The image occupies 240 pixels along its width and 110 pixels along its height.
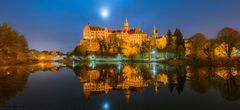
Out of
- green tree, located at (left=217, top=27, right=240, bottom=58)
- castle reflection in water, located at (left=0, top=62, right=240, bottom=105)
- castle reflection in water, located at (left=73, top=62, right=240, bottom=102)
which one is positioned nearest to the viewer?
castle reflection in water, located at (left=0, top=62, right=240, bottom=105)

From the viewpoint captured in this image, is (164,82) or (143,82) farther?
(143,82)

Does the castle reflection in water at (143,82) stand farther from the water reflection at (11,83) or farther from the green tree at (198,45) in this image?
the green tree at (198,45)

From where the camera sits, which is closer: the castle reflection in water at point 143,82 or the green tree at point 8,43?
the castle reflection in water at point 143,82

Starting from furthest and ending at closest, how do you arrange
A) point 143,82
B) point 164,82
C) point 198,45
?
point 198,45, point 143,82, point 164,82

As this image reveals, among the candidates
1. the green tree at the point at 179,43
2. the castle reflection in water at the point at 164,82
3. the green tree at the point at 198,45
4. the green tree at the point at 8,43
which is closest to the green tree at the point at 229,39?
the green tree at the point at 198,45

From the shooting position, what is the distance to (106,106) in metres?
16.7

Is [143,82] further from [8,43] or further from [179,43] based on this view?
[179,43]

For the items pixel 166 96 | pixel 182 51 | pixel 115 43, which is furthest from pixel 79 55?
pixel 166 96

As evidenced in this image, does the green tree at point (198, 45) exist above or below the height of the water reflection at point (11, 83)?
above

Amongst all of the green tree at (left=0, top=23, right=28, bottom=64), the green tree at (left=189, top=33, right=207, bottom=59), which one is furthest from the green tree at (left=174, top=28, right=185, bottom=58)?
the green tree at (left=0, top=23, right=28, bottom=64)

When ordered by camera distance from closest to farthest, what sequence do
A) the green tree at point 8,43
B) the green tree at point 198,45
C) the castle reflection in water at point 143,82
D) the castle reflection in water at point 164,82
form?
the castle reflection in water at point 143,82, the castle reflection in water at point 164,82, the green tree at point 8,43, the green tree at point 198,45

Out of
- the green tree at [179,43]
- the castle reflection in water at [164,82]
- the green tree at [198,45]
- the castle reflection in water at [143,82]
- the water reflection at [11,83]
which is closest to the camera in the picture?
the water reflection at [11,83]

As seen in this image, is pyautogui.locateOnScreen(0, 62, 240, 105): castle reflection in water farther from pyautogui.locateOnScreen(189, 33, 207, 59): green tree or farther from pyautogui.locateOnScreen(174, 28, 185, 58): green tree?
pyautogui.locateOnScreen(174, 28, 185, 58): green tree

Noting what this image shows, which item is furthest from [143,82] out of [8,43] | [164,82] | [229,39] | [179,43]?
[179,43]
